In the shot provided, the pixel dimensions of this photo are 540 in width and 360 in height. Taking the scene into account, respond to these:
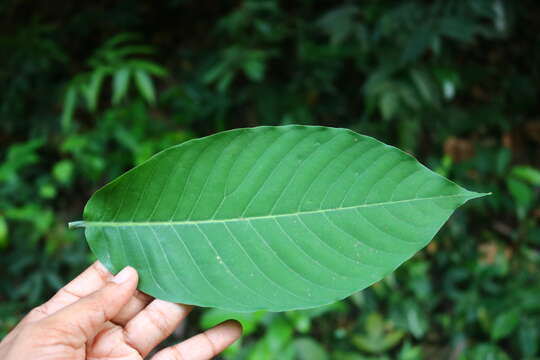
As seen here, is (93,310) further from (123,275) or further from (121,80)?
(121,80)

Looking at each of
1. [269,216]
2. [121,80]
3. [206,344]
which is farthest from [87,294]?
[121,80]

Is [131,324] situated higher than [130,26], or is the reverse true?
[130,26]

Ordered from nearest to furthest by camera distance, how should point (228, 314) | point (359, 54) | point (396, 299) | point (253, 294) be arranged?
point (253, 294), point (228, 314), point (396, 299), point (359, 54)

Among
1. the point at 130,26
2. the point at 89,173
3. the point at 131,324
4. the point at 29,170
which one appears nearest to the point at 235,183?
the point at 131,324

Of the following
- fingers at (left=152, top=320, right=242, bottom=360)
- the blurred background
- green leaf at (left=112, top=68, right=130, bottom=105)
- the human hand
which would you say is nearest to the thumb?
the human hand

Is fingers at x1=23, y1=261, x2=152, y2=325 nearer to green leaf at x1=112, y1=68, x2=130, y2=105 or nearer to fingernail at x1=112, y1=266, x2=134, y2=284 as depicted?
fingernail at x1=112, y1=266, x2=134, y2=284

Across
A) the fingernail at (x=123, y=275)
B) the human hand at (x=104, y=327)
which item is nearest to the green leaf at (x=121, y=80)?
the human hand at (x=104, y=327)

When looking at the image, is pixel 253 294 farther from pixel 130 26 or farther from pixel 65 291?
pixel 130 26
